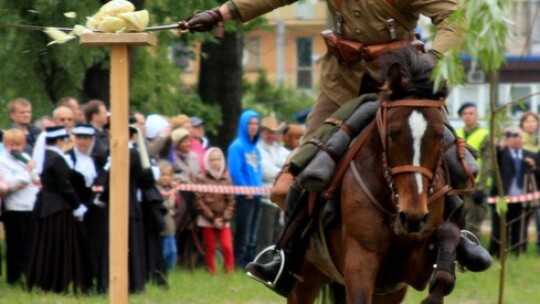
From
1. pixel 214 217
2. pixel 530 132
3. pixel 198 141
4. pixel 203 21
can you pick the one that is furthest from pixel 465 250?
pixel 530 132

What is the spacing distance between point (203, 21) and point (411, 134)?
60.9 inches

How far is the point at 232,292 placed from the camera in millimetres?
14547

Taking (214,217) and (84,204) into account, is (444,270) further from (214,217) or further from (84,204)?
(214,217)

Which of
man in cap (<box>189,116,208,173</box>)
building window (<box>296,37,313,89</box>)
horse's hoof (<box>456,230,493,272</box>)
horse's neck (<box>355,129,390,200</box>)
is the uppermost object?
horse's neck (<box>355,129,390,200</box>)

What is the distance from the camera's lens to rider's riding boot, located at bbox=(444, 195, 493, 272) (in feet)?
30.4

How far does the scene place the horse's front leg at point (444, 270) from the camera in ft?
29.2

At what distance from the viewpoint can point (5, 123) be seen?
1788 cm

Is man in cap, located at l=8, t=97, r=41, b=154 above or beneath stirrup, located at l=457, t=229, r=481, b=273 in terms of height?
above

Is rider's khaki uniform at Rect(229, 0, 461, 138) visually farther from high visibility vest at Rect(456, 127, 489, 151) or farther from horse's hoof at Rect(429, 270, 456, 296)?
high visibility vest at Rect(456, 127, 489, 151)

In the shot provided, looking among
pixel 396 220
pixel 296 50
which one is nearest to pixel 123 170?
pixel 396 220

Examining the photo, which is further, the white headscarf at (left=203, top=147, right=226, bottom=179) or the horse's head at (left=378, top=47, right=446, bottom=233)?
the white headscarf at (left=203, top=147, right=226, bottom=179)

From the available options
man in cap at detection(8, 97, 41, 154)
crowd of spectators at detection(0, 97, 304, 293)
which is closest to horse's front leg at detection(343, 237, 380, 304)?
crowd of spectators at detection(0, 97, 304, 293)

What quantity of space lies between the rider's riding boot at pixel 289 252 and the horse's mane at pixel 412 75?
1238 millimetres

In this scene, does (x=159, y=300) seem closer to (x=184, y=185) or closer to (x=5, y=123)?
(x=184, y=185)
